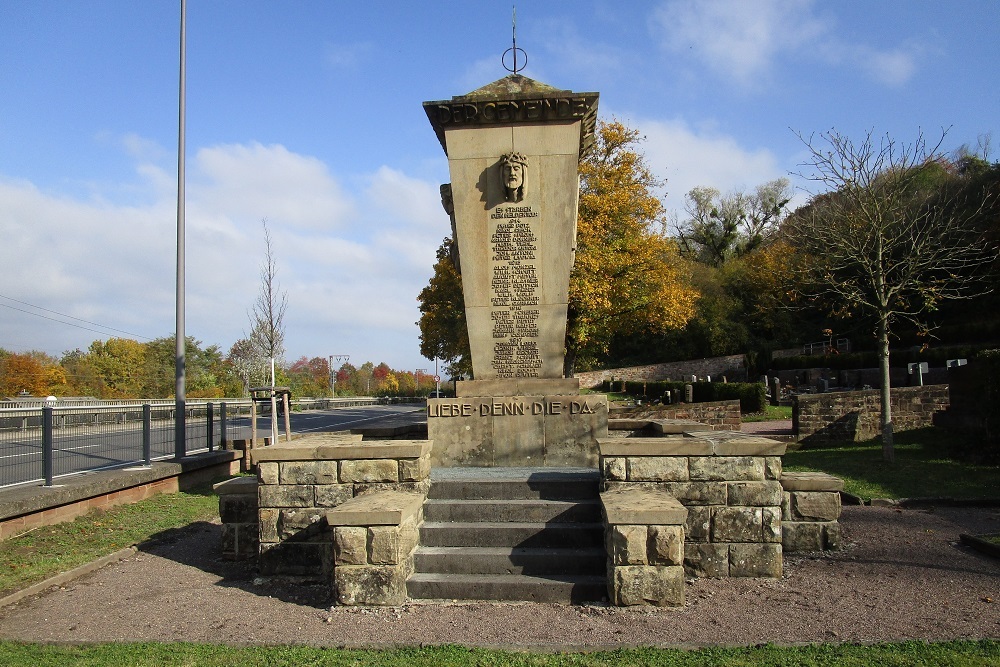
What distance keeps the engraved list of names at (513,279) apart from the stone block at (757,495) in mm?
3159

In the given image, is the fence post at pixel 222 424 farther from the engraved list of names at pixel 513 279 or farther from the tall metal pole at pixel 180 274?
the engraved list of names at pixel 513 279

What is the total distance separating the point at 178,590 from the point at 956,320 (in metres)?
37.3

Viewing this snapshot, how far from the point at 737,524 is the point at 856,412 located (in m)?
12.8

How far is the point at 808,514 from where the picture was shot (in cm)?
672

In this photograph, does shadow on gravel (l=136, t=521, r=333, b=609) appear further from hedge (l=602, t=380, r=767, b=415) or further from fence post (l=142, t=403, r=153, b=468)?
hedge (l=602, t=380, r=767, b=415)

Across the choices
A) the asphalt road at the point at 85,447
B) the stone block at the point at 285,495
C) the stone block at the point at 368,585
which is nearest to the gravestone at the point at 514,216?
the stone block at the point at 285,495

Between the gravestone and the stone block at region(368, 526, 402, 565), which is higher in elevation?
the gravestone

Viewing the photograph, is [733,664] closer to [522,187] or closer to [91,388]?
[522,187]

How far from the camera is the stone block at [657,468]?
619 centimetres

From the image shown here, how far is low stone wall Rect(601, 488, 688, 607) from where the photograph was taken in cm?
522

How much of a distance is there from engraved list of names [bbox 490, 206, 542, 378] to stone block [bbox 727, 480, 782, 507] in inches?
124

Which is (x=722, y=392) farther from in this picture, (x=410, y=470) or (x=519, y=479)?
(x=410, y=470)

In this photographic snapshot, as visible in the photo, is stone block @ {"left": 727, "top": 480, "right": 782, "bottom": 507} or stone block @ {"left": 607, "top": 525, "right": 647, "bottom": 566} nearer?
stone block @ {"left": 607, "top": 525, "right": 647, "bottom": 566}

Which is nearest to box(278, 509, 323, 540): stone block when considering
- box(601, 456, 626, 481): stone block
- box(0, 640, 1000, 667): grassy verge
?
box(0, 640, 1000, 667): grassy verge
